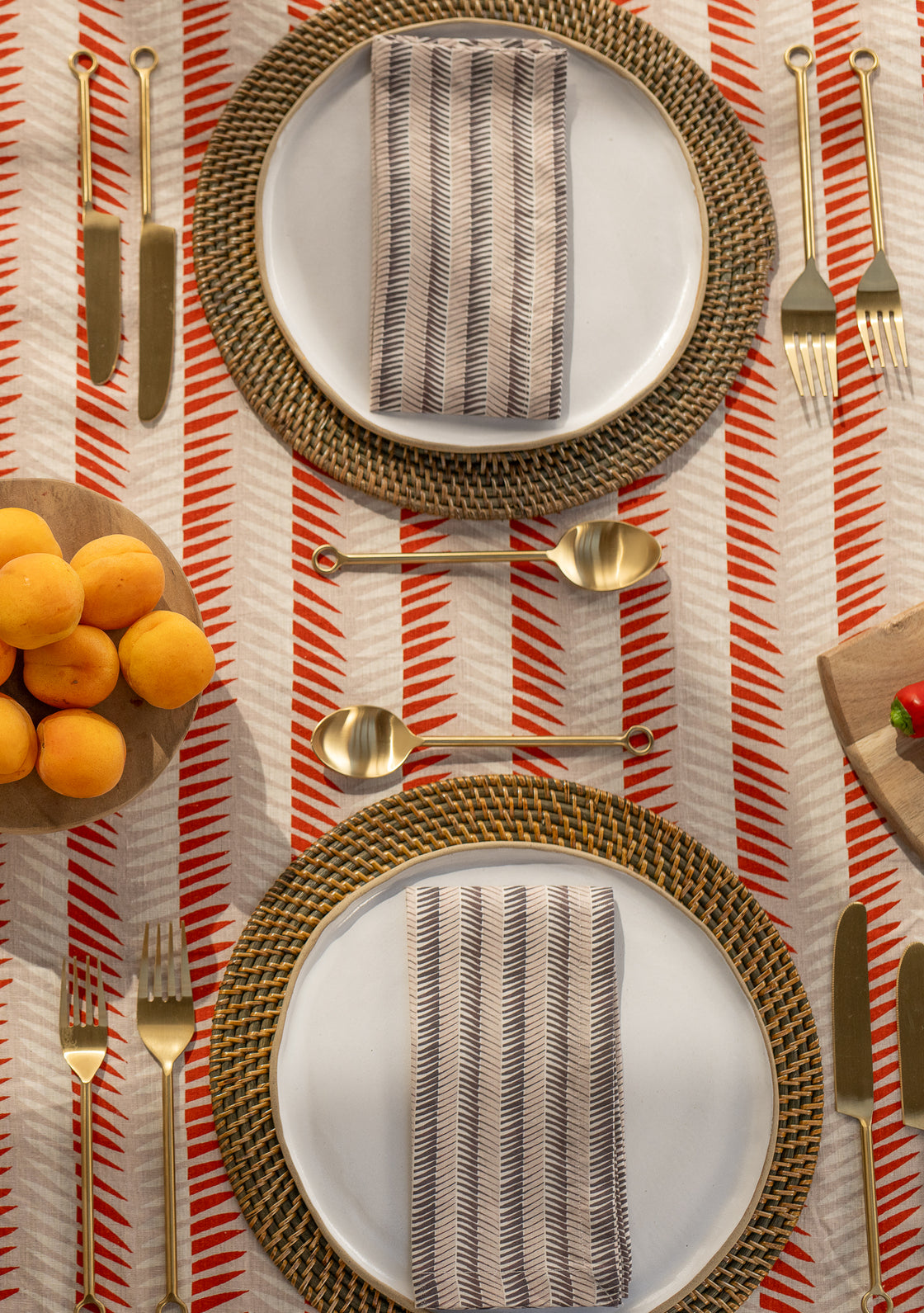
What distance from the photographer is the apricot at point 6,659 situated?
800mm

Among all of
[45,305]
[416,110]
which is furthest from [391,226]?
[45,305]

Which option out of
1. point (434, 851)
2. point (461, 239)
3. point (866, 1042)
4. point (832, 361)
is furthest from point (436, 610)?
point (866, 1042)

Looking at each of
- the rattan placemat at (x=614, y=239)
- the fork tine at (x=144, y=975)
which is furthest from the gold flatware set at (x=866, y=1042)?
the fork tine at (x=144, y=975)

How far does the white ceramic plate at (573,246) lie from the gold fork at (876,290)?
0.51ft

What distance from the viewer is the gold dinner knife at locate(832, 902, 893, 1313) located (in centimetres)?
99

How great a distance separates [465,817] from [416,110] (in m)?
0.61

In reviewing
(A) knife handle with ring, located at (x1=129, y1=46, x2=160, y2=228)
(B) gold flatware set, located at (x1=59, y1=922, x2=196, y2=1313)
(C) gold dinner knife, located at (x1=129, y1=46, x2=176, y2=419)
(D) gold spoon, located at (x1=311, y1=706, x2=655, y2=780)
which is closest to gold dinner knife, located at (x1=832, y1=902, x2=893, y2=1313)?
(D) gold spoon, located at (x1=311, y1=706, x2=655, y2=780)

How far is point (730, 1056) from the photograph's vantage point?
3.23 feet

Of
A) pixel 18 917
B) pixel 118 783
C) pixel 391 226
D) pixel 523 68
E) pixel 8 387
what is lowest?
pixel 18 917

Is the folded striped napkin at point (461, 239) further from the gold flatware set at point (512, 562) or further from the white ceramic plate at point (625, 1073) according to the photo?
the white ceramic plate at point (625, 1073)

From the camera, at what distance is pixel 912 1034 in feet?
3.31

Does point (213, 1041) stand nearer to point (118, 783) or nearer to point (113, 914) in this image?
point (113, 914)

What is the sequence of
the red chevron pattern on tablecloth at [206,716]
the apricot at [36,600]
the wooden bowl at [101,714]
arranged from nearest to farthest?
the apricot at [36,600] → the wooden bowl at [101,714] → the red chevron pattern on tablecloth at [206,716]

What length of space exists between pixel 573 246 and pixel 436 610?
1.14ft
